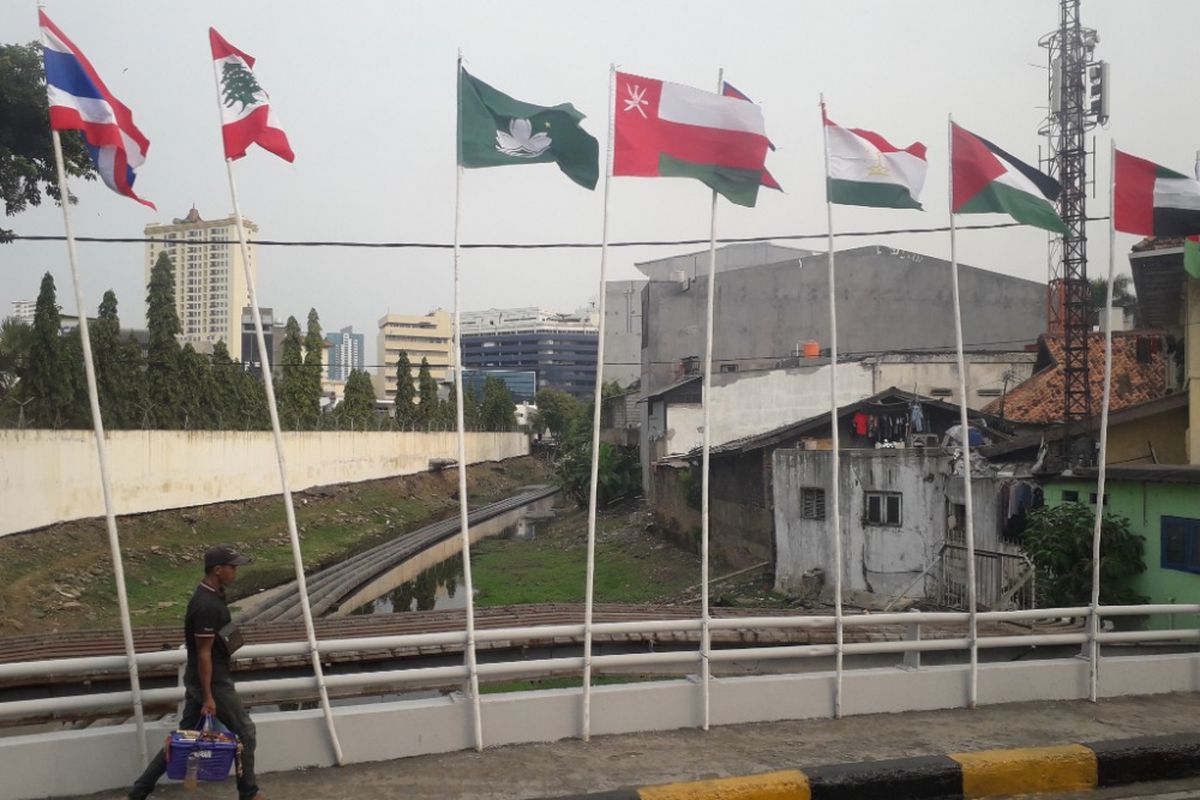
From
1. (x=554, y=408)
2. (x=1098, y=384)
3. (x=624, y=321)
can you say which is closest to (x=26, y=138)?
(x=1098, y=384)

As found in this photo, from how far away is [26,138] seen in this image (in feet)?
58.9

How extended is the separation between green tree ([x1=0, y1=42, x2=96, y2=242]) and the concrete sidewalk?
1371 centimetres

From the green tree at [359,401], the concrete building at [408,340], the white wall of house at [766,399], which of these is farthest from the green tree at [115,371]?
the concrete building at [408,340]

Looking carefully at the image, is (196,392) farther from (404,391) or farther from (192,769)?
(192,769)

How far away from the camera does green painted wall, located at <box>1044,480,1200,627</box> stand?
11.9 meters

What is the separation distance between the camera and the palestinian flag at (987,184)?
7941 mm

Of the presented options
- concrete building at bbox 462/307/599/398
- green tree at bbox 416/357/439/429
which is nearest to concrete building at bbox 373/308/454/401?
concrete building at bbox 462/307/599/398

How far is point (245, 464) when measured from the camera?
3384cm

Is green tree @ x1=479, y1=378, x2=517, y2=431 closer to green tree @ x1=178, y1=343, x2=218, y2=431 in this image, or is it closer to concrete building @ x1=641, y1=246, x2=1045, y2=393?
concrete building @ x1=641, y1=246, x2=1045, y2=393

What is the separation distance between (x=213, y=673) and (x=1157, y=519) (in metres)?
11.4

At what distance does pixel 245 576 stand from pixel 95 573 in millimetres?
4620

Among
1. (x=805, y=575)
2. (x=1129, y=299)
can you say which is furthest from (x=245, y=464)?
(x=1129, y=299)

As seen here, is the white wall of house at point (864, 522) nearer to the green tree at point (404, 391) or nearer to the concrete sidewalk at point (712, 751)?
the concrete sidewalk at point (712, 751)

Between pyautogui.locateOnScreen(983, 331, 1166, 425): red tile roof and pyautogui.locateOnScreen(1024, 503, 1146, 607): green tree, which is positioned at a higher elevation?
pyautogui.locateOnScreen(983, 331, 1166, 425): red tile roof
